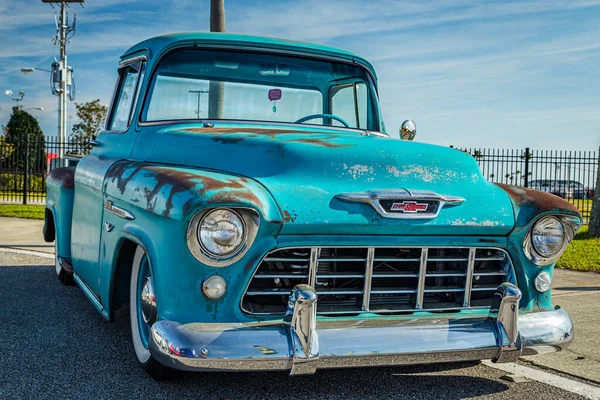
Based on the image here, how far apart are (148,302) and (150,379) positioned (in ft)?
1.43

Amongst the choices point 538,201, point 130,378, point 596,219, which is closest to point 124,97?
point 130,378

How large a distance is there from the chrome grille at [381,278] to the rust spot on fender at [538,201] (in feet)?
0.85

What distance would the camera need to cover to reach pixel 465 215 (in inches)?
119

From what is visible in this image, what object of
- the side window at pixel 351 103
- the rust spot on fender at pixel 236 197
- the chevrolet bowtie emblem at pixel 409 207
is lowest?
the chevrolet bowtie emblem at pixel 409 207

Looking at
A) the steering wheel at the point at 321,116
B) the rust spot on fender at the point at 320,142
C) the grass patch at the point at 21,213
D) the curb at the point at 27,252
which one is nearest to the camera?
the rust spot on fender at the point at 320,142

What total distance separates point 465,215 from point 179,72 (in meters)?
1.87

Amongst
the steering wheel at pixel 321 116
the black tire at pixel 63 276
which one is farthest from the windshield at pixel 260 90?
the black tire at pixel 63 276

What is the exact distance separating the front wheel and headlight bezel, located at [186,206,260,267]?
0.34 metres

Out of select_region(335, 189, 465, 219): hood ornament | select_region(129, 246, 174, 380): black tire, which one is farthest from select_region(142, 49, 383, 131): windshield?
select_region(335, 189, 465, 219): hood ornament

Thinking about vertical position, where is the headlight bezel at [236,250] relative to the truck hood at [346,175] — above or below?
below

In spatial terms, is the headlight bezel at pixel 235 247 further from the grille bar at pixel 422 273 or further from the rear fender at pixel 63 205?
the rear fender at pixel 63 205

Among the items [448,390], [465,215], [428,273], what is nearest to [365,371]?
[448,390]

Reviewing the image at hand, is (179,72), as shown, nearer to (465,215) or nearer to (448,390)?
(465,215)

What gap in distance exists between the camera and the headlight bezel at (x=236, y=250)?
2.65 meters
